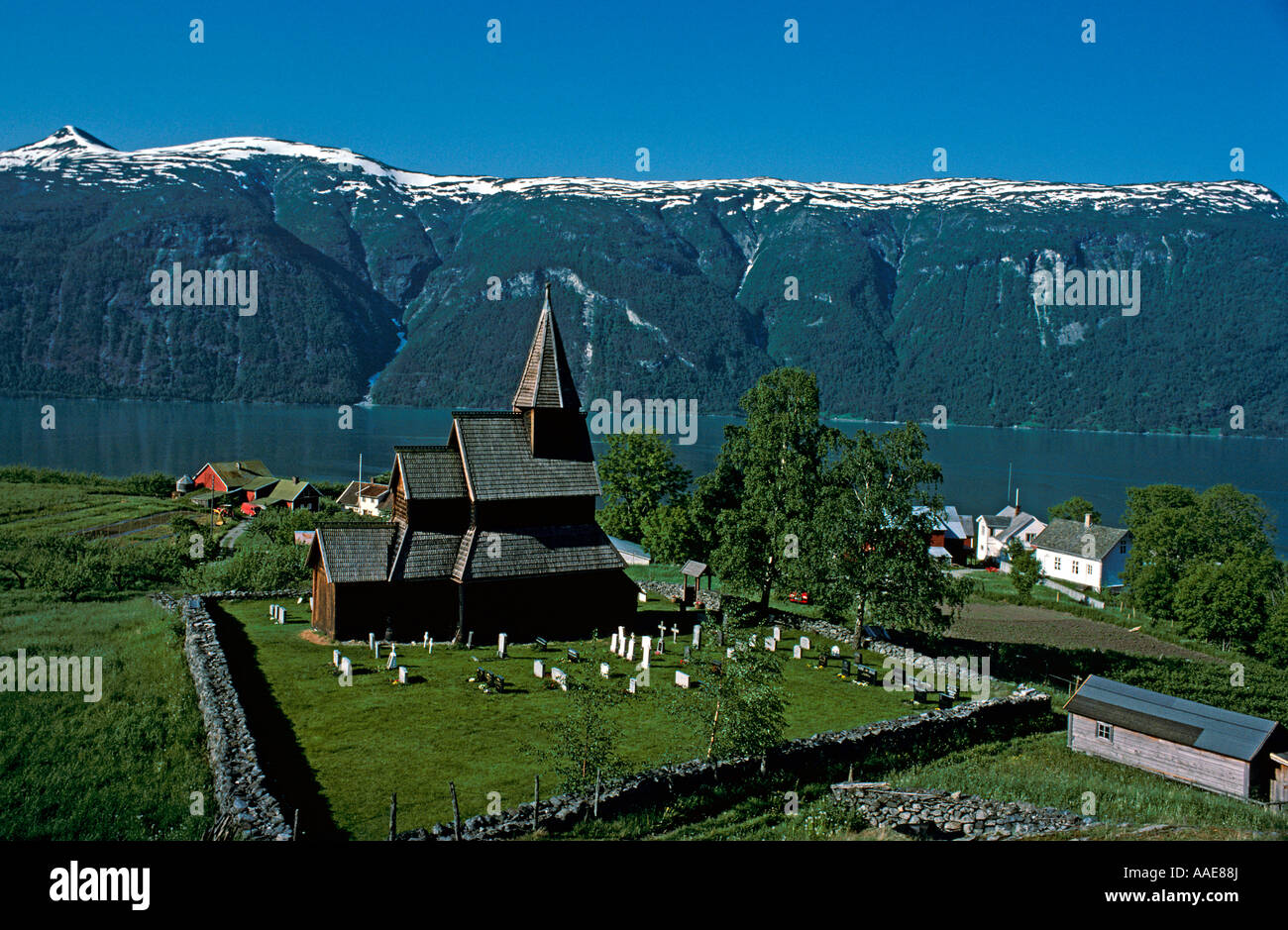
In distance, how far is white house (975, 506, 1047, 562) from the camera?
80750mm

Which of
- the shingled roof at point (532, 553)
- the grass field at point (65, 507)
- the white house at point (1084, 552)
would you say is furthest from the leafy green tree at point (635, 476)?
the grass field at point (65, 507)

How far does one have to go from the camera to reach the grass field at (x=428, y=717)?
17266 mm

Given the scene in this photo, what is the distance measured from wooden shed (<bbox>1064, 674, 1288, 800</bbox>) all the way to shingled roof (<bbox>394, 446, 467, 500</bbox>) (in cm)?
2307

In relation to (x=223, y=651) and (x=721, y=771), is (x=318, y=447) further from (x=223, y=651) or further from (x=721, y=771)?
(x=721, y=771)

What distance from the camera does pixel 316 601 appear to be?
32.2m

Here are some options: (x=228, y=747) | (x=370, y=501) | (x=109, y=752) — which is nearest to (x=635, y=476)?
(x=370, y=501)

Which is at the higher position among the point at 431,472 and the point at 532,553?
the point at 431,472

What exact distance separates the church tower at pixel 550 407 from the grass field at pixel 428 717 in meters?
8.21

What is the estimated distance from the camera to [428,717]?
2205cm

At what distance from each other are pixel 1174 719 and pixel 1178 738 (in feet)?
2.40

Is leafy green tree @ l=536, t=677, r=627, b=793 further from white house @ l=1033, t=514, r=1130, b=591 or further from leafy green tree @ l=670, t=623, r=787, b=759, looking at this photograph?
white house @ l=1033, t=514, r=1130, b=591

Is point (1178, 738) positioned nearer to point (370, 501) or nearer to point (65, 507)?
point (370, 501)
